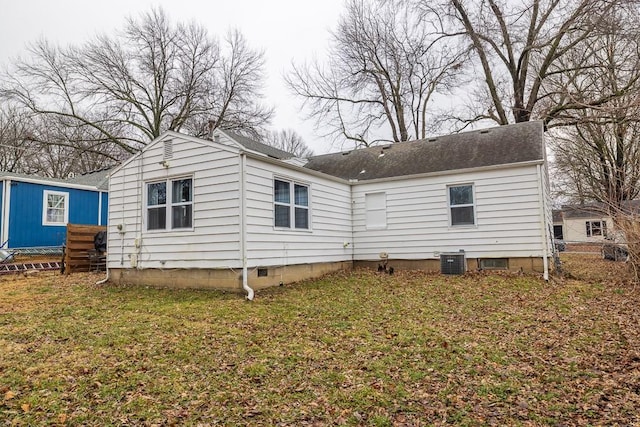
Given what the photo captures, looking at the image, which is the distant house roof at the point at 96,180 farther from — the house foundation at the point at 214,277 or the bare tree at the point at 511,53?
the bare tree at the point at 511,53

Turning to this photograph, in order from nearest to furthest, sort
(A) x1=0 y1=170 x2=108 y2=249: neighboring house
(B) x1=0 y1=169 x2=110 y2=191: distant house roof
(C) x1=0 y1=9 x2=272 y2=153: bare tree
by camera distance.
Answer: (A) x1=0 y1=170 x2=108 y2=249: neighboring house
(B) x1=0 y1=169 x2=110 y2=191: distant house roof
(C) x1=0 y1=9 x2=272 y2=153: bare tree

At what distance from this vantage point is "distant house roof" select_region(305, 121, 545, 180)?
11.5m

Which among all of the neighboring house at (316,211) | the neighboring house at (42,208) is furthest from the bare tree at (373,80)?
the neighboring house at (42,208)

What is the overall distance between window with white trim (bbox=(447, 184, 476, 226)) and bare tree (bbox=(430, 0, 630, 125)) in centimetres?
683

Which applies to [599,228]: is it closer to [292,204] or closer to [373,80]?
[292,204]

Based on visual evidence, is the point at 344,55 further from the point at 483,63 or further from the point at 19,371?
the point at 19,371

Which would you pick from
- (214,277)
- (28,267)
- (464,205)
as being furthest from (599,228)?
(28,267)

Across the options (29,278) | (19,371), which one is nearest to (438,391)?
(19,371)

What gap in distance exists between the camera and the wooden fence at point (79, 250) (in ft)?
40.5

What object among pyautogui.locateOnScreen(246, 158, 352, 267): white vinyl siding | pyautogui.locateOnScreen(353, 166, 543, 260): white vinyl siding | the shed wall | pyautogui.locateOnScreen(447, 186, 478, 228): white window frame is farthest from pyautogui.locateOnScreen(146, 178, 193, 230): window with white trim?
the shed wall

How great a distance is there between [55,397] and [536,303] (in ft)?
25.0

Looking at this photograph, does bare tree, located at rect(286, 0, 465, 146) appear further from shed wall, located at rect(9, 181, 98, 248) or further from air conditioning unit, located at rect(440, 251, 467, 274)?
shed wall, located at rect(9, 181, 98, 248)

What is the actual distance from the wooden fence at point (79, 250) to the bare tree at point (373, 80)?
17.8 metres

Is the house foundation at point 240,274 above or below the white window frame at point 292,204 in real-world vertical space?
below
